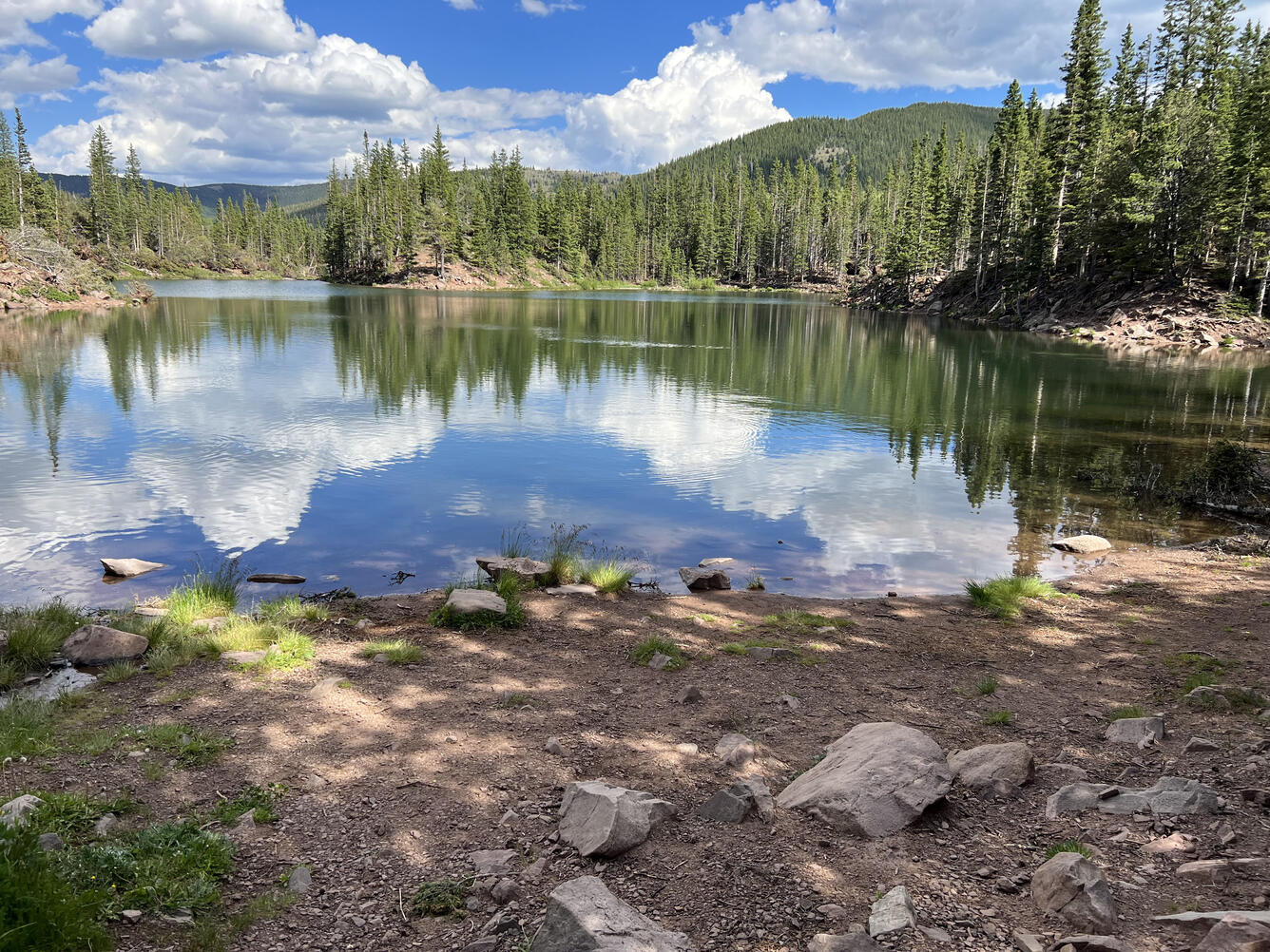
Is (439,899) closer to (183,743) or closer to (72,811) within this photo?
(72,811)

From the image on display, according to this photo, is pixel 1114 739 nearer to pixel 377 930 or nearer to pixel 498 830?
pixel 498 830

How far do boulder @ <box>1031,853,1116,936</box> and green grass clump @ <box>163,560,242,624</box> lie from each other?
367 inches

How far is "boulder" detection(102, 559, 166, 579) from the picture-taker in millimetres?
12258

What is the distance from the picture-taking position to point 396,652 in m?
8.94

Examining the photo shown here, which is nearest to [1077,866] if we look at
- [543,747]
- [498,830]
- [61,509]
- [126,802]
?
[498,830]

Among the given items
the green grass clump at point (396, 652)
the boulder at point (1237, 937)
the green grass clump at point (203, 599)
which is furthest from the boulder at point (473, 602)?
the boulder at point (1237, 937)

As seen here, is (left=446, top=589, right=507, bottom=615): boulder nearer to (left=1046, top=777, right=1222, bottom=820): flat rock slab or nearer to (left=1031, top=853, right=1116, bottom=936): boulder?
(left=1046, top=777, right=1222, bottom=820): flat rock slab

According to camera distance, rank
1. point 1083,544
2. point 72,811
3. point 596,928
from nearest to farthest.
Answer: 1. point 596,928
2. point 72,811
3. point 1083,544

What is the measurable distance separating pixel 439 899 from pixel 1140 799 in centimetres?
454

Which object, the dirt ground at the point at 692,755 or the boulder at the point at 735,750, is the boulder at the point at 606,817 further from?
the boulder at the point at 735,750

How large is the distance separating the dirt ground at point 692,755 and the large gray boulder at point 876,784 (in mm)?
138

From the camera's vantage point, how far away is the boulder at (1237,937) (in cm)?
343

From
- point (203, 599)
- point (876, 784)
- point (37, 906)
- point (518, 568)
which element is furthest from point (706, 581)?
point (37, 906)

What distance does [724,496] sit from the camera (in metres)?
17.9
